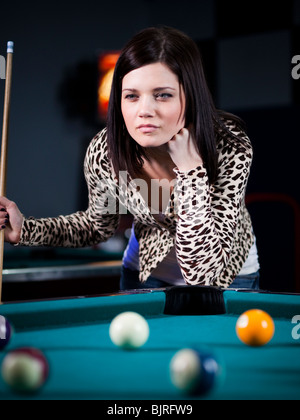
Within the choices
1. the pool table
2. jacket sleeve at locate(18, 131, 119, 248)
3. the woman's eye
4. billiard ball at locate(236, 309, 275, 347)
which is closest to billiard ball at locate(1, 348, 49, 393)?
the pool table

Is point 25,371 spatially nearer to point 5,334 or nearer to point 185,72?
point 5,334

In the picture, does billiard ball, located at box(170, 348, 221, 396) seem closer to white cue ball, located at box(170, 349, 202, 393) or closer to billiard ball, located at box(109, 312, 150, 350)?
white cue ball, located at box(170, 349, 202, 393)

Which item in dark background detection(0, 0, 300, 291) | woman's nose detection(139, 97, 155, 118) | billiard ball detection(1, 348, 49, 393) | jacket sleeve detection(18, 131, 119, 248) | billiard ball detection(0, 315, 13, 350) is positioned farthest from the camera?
dark background detection(0, 0, 300, 291)

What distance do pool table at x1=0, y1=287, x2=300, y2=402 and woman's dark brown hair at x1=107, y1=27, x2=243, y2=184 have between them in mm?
465

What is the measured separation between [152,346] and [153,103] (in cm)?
71

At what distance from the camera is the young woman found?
148 centimetres

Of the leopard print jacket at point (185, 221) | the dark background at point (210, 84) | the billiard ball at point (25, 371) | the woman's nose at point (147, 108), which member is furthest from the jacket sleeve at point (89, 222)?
the dark background at point (210, 84)

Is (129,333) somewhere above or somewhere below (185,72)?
below

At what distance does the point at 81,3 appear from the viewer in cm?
521

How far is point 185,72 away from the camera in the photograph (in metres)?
1.50

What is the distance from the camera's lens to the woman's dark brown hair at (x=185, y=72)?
4.87ft

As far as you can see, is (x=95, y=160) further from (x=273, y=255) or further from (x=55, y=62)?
(x=55, y=62)

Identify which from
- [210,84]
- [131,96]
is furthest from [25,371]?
[210,84]
